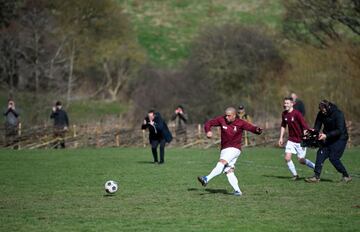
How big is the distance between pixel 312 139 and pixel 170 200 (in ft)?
15.1

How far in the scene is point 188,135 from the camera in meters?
39.8

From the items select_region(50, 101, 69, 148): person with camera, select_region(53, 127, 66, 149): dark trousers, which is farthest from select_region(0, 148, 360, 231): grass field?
select_region(53, 127, 66, 149): dark trousers

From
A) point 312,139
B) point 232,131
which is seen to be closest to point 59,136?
point 312,139

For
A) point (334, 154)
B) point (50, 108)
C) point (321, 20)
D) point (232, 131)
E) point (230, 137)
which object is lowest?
point (334, 154)

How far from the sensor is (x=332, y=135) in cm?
1797

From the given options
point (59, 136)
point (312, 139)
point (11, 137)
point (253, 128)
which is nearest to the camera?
point (253, 128)

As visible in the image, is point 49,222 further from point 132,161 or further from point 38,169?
point 132,161

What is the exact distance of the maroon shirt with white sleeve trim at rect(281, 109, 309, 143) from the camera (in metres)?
19.3

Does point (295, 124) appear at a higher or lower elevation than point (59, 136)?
higher

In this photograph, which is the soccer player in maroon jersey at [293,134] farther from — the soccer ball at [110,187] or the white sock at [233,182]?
the soccer ball at [110,187]

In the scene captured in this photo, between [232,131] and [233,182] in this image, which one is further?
[232,131]

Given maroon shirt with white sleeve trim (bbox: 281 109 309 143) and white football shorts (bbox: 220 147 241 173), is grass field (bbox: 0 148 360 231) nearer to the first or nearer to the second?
white football shorts (bbox: 220 147 241 173)

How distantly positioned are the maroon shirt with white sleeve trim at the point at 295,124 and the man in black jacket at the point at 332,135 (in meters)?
0.99

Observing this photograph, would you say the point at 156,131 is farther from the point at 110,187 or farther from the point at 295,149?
the point at 110,187
